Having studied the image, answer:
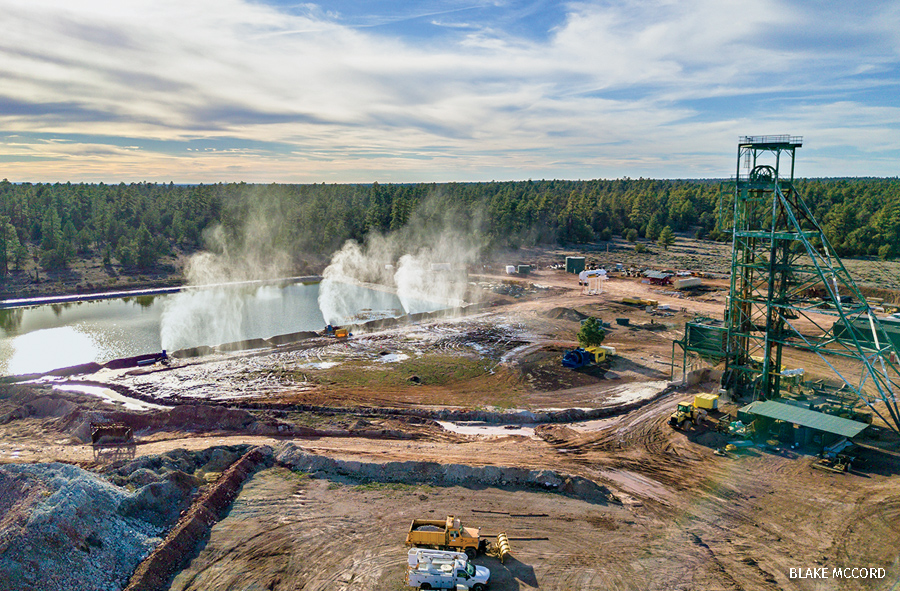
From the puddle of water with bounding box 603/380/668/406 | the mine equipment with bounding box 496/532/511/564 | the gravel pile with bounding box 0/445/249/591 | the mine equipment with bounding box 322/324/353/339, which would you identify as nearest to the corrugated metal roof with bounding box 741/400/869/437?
the puddle of water with bounding box 603/380/668/406

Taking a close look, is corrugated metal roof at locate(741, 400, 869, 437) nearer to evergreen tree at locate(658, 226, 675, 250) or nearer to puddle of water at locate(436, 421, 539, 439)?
puddle of water at locate(436, 421, 539, 439)

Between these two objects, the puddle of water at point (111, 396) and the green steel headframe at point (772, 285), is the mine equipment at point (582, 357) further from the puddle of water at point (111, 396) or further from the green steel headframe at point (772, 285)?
the puddle of water at point (111, 396)

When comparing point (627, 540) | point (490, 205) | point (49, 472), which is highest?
point (490, 205)

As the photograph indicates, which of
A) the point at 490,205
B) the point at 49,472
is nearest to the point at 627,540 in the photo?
the point at 49,472

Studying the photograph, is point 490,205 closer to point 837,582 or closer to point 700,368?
point 700,368

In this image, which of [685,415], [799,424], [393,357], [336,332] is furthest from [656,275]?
[799,424]

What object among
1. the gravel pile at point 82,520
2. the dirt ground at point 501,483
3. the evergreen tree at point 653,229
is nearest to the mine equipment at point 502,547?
the dirt ground at point 501,483

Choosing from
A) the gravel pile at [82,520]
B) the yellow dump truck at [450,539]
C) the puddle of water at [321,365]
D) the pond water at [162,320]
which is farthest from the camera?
the pond water at [162,320]
